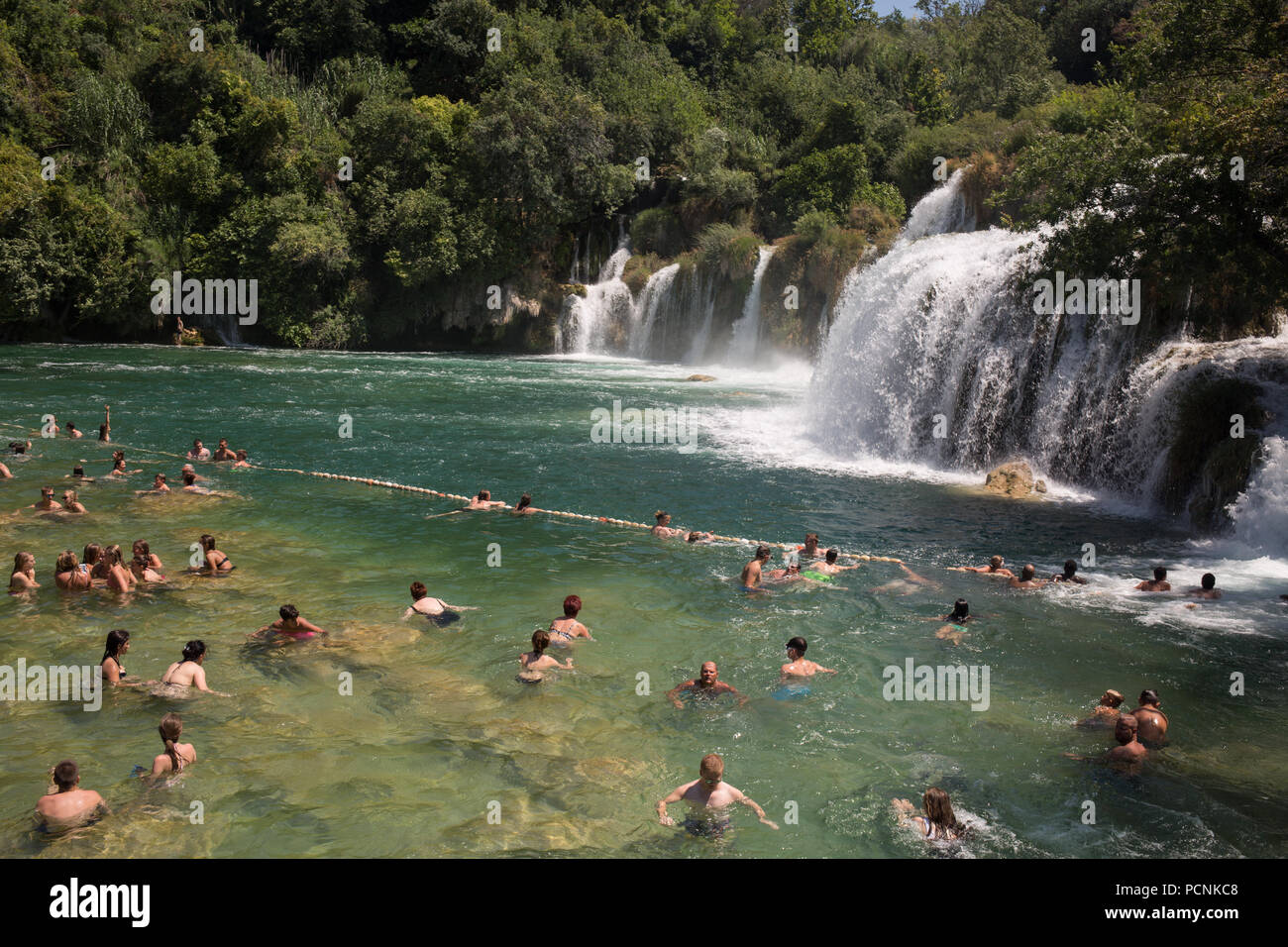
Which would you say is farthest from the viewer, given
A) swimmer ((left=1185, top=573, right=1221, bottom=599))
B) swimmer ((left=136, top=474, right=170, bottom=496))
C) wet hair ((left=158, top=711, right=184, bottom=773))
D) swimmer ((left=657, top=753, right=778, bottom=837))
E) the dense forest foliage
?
the dense forest foliage

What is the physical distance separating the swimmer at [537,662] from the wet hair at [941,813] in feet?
14.1

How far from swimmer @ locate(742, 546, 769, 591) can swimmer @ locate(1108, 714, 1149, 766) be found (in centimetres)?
537

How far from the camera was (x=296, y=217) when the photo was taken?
45.3 m

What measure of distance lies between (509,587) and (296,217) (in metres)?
38.2

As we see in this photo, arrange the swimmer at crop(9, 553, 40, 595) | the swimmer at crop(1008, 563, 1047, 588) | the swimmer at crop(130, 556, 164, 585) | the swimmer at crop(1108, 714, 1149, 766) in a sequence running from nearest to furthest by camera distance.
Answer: the swimmer at crop(1108, 714, 1149, 766) → the swimmer at crop(9, 553, 40, 595) → the swimmer at crop(130, 556, 164, 585) → the swimmer at crop(1008, 563, 1047, 588)

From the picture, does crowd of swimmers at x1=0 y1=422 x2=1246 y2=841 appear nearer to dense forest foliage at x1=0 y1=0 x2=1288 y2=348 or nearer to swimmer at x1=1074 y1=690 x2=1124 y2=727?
swimmer at x1=1074 y1=690 x2=1124 y2=727

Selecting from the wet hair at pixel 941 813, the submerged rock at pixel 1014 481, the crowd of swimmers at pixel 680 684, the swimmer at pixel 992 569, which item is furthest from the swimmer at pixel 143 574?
the submerged rock at pixel 1014 481

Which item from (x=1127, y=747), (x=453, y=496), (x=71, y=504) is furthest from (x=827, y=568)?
(x=71, y=504)

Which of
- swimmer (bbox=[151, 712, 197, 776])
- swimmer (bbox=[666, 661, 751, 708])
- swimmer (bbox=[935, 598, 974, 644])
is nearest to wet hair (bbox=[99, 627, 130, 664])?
swimmer (bbox=[151, 712, 197, 776])

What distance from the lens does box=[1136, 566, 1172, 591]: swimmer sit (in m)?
12.6

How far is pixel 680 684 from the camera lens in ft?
32.4

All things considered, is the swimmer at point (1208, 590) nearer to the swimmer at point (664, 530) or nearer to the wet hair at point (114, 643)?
the swimmer at point (664, 530)

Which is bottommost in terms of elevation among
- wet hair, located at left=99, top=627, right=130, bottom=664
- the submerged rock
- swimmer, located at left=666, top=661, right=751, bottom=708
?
swimmer, located at left=666, top=661, right=751, bottom=708

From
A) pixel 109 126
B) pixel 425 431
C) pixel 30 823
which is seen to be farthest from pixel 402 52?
pixel 30 823
